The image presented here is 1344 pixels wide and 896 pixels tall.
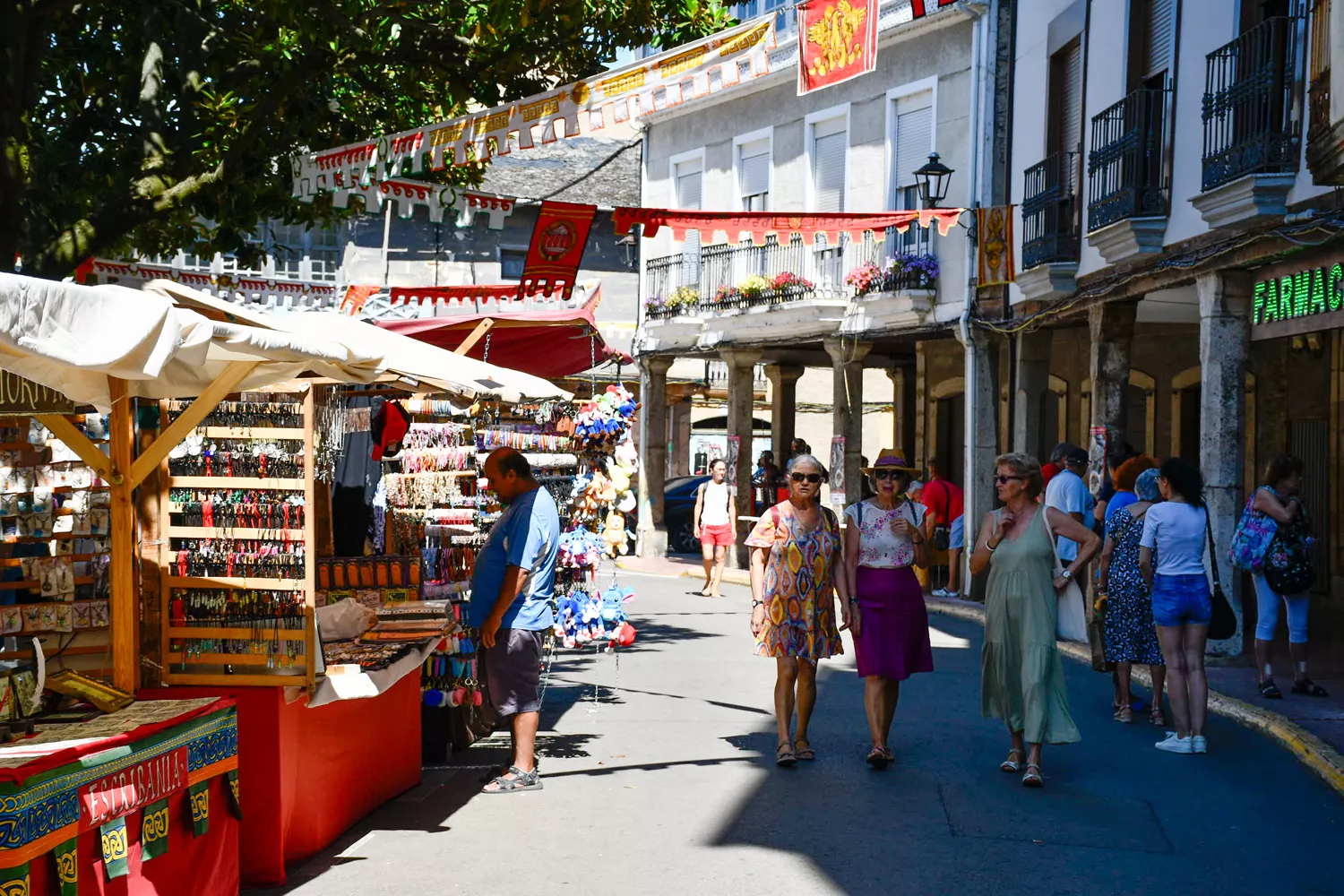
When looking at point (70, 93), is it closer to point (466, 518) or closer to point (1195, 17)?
point (466, 518)

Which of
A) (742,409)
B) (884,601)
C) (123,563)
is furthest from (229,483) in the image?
(742,409)

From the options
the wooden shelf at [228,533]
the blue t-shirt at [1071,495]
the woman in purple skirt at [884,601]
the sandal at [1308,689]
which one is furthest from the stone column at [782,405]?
the wooden shelf at [228,533]

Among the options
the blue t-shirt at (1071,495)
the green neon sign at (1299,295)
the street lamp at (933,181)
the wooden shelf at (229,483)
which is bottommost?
the blue t-shirt at (1071,495)

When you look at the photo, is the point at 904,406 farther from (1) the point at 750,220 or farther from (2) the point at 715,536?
(1) the point at 750,220

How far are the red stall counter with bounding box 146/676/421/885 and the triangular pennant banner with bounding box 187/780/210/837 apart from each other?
57cm

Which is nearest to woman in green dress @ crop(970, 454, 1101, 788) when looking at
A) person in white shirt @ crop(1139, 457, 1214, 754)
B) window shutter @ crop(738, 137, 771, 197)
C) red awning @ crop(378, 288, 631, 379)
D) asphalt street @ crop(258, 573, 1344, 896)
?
asphalt street @ crop(258, 573, 1344, 896)

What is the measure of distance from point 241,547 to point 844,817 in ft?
11.0

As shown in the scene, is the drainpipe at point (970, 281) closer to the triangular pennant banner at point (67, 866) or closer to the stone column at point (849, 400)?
the stone column at point (849, 400)

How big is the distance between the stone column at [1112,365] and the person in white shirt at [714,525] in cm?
633

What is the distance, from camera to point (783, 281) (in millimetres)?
24828

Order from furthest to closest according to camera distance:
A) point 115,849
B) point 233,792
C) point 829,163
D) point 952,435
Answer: point 952,435, point 829,163, point 233,792, point 115,849

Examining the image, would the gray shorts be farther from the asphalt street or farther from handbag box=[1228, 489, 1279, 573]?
handbag box=[1228, 489, 1279, 573]

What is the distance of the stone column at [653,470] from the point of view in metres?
28.6

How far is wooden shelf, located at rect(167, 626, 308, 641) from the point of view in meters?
6.58
